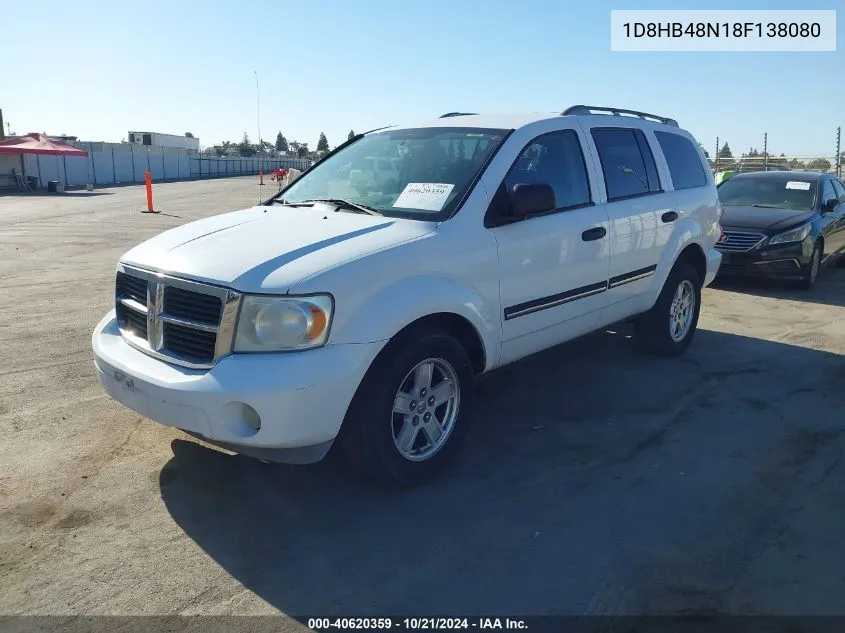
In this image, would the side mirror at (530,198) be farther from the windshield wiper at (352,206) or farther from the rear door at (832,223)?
the rear door at (832,223)

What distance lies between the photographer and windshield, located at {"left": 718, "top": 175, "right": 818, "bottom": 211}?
1044 centimetres

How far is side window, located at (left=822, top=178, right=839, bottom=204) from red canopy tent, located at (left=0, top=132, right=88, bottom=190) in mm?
35514

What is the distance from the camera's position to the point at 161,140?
80188mm

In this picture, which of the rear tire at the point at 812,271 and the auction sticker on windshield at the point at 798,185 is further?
the auction sticker on windshield at the point at 798,185

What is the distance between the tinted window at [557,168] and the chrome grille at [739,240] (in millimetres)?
5445

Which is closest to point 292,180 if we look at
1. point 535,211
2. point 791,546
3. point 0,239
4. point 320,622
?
point 535,211

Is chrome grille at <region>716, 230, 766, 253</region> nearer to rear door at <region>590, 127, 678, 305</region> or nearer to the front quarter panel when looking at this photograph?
rear door at <region>590, 127, 678, 305</region>

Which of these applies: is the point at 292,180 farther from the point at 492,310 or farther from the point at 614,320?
the point at 614,320

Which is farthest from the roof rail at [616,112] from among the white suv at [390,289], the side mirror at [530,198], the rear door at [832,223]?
the rear door at [832,223]

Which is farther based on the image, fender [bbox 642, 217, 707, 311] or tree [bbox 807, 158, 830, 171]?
tree [bbox 807, 158, 830, 171]

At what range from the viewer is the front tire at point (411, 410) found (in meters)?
3.51

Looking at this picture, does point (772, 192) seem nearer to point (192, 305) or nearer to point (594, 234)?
point (594, 234)

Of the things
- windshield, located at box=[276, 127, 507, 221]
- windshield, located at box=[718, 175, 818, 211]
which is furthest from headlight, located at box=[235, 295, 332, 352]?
windshield, located at box=[718, 175, 818, 211]

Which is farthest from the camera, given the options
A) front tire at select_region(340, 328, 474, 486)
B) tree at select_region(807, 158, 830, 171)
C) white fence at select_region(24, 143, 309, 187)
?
white fence at select_region(24, 143, 309, 187)
